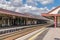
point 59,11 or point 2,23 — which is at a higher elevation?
point 59,11

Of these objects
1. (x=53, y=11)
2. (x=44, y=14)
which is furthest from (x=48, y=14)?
(x=53, y=11)

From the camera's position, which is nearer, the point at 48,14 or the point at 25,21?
the point at 48,14

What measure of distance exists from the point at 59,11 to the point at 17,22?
2045 centimetres

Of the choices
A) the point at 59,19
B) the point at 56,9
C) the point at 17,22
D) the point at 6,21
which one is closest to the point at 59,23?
the point at 59,19

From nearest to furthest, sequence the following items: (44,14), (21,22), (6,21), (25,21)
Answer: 1. (44,14)
2. (6,21)
3. (21,22)
4. (25,21)

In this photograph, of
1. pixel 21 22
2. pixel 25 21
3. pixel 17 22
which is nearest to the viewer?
pixel 17 22

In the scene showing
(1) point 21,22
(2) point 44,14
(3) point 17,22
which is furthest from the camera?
(1) point 21,22

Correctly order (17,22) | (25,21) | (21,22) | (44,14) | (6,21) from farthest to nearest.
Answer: (25,21)
(21,22)
(17,22)
(6,21)
(44,14)

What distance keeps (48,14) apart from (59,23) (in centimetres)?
632

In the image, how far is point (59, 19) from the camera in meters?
49.0

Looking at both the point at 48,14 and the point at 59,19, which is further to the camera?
the point at 59,19

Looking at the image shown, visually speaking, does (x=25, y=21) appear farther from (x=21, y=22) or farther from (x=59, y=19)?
(x=59, y=19)

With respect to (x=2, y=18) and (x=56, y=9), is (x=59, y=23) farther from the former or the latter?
(x=2, y=18)

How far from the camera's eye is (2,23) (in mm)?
44531
